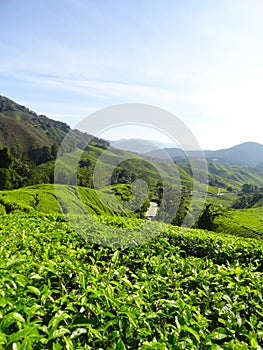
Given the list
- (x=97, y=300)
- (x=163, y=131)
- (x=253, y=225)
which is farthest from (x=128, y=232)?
(x=253, y=225)

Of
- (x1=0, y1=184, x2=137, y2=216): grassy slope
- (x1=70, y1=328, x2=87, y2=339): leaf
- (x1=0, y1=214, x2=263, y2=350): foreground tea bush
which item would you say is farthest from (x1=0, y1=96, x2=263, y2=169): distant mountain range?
(x1=0, y1=184, x2=137, y2=216): grassy slope

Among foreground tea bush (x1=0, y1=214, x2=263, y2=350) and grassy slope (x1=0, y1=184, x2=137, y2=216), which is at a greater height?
foreground tea bush (x1=0, y1=214, x2=263, y2=350)

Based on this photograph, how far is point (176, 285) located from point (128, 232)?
110 inches

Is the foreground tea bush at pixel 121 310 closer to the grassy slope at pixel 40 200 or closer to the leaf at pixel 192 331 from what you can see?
the leaf at pixel 192 331

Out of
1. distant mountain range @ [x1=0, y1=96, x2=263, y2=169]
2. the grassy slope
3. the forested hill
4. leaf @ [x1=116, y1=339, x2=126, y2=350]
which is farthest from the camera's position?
the forested hill

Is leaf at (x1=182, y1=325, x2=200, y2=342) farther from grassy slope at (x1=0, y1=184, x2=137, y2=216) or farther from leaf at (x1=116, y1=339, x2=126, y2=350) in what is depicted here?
grassy slope at (x1=0, y1=184, x2=137, y2=216)

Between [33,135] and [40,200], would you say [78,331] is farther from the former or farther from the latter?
[33,135]

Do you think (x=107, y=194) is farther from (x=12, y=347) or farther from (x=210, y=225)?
(x=12, y=347)

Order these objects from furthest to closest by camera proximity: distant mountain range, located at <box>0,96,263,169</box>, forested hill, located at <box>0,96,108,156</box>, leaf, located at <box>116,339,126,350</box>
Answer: forested hill, located at <box>0,96,108,156</box>, distant mountain range, located at <box>0,96,263,169</box>, leaf, located at <box>116,339,126,350</box>

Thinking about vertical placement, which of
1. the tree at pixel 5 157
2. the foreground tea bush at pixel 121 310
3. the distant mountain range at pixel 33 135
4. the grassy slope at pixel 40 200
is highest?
the distant mountain range at pixel 33 135

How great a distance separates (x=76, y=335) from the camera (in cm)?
176

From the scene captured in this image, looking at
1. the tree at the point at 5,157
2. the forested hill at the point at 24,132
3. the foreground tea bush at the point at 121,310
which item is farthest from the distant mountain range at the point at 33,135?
the tree at the point at 5,157

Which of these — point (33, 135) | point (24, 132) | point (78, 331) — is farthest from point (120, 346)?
point (33, 135)

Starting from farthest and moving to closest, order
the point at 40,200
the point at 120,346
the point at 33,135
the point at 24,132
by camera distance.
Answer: the point at 33,135 < the point at 24,132 < the point at 40,200 < the point at 120,346
